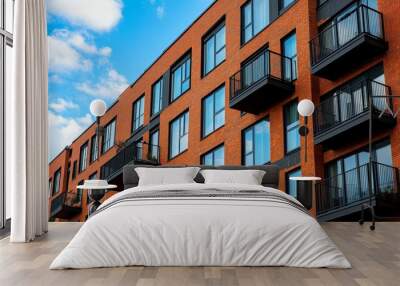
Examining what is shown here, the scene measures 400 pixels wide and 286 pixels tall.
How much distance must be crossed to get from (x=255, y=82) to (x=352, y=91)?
2158 mm

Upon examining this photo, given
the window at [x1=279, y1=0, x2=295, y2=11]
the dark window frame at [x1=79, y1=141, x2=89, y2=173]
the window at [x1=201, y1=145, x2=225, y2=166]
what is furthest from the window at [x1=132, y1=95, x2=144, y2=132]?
the window at [x1=279, y1=0, x2=295, y2=11]

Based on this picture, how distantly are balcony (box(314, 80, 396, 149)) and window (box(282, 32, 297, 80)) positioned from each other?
41.5 inches

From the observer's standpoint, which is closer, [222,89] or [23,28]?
[23,28]

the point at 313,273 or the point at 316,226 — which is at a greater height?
the point at 316,226

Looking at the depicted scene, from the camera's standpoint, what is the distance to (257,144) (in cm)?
1052

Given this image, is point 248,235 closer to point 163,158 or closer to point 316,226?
point 316,226

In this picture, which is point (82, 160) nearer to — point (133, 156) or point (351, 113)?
point (133, 156)

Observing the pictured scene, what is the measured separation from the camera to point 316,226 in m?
3.82

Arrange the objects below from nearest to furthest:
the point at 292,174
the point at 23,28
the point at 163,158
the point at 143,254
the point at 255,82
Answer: the point at 143,254 < the point at 23,28 < the point at 292,174 < the point at 255,82 < the point at 163,158

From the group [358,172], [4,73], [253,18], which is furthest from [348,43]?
[4,73]

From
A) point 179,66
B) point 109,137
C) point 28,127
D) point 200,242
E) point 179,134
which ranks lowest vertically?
point 200,242

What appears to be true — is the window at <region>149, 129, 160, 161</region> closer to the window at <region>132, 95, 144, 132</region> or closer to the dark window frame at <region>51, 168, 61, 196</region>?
the window at <region>132, 95, 144, 132</region>

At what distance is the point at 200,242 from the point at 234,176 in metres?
2.61

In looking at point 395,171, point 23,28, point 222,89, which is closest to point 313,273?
point 23,28
